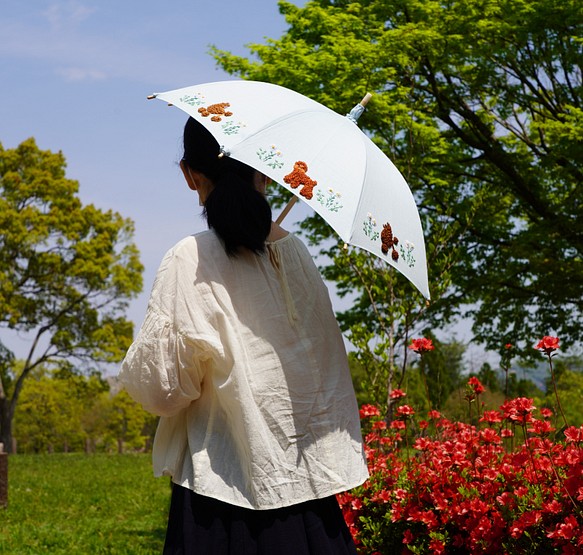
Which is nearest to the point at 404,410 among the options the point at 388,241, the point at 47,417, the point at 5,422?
the point at 388,241

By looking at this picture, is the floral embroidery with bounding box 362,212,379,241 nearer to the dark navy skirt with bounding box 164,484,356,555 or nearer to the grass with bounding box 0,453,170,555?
the dark navy skirt with bounding box 164,484,356,555

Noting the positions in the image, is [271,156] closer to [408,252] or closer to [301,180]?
[301,180]

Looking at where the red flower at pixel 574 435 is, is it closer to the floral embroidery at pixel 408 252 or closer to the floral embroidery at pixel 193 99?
the floral embroidery at pixel 408 252

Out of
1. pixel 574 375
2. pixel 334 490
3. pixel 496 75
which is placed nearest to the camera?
pixel 334 490

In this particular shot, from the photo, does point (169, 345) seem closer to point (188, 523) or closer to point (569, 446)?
point (188, 523)

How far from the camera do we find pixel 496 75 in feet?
47.8

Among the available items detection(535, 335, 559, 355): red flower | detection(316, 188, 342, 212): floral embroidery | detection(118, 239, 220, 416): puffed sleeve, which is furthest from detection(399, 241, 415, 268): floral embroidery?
detection(535, 335, 559, 355): red flower

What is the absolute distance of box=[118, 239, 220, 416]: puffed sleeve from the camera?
2107 millimetres

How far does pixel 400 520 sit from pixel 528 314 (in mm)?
11742

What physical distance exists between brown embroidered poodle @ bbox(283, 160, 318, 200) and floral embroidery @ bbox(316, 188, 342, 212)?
3cm

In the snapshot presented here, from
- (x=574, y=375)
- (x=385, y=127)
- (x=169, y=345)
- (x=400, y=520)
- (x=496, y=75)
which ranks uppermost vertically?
(x=496, y=75)

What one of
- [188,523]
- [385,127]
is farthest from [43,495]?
[188,523]

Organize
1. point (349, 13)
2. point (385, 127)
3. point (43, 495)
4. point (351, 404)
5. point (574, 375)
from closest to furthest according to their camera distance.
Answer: point (351, 404) < point (43, 495) < point (385, 127) < point (349, 13) < point (574, 375)

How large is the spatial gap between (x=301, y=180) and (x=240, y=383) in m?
0.64
